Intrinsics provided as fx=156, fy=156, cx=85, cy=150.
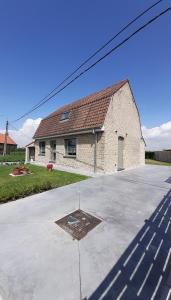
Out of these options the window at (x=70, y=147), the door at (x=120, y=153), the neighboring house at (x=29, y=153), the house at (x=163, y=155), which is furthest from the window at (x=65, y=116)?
the house at (x=163, y=155)

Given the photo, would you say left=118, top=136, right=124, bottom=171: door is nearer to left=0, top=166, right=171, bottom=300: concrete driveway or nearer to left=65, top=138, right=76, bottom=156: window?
left=65, top=138, right=76, bottom=156: window

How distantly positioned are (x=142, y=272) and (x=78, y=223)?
1.77 metres

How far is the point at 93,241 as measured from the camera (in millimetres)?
3070

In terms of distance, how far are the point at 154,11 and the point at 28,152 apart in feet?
62.1

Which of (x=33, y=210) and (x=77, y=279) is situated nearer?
(x=77, y=279)

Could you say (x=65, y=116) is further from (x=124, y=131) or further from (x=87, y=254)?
(x=87, y=254)

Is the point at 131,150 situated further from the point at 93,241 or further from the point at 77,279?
the point at 77,279

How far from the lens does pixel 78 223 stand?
3770mm

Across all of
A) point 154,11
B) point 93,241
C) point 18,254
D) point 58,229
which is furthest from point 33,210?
point 154,11

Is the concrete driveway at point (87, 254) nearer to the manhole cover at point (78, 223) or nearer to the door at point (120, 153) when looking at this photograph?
the manhole cover at point (78, 223)

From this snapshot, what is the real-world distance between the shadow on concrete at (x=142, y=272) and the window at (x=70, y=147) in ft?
32.1

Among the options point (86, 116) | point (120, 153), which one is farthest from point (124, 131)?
point (86, 116)

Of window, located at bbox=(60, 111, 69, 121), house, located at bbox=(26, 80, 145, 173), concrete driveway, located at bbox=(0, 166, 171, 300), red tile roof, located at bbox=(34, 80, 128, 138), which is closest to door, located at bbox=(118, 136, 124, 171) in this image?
house, located at bbox=(26, 80, 145, 173)

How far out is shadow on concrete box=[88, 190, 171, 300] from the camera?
6.50 ft
